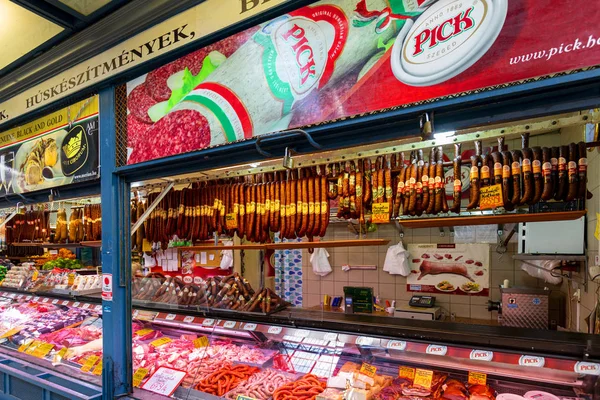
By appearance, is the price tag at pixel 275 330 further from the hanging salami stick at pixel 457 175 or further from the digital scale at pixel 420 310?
the digital scale at pixel 420 310

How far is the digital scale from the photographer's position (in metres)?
6.74

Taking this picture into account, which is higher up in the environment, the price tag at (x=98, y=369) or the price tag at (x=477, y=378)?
the price tag at (x=477, y=378)

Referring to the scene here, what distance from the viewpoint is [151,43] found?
106 inches

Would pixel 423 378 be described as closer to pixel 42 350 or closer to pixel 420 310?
pixel 42 350

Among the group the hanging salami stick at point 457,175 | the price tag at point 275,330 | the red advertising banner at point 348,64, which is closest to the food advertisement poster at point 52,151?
the red advertising banner at point 348,64

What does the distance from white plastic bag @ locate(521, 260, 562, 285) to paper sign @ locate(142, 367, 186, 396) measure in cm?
482

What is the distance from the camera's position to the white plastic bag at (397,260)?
25.6 ft

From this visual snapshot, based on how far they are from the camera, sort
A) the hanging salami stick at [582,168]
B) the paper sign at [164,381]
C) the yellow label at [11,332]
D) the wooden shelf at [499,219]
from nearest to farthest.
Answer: the hanging salami stick at [582,168] < the wooden shelf at [499,219] < the paper sign at [164,381] < the yellow label at [11,332]

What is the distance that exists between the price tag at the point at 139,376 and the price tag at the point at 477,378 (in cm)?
240

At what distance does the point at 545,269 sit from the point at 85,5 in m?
6.17

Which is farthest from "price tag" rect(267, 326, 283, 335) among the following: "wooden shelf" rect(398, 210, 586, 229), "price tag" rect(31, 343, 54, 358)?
"price tag" rect(31, 343, 54, 358)

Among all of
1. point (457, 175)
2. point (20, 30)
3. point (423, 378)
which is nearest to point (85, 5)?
point (20, 30)

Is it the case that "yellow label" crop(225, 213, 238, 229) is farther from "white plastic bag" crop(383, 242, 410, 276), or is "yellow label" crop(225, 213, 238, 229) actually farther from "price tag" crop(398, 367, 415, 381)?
"white plastic bag" crop(383, 242, 410, 276)

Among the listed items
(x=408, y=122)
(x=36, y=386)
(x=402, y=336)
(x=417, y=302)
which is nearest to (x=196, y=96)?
(x=408, y=122)
